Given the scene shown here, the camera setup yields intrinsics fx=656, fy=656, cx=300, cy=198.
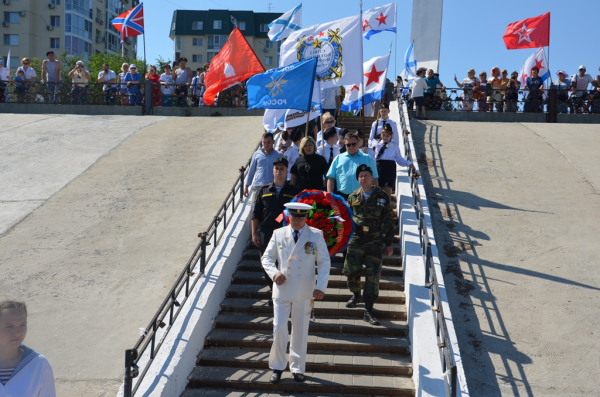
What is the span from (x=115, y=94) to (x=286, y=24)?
962cm

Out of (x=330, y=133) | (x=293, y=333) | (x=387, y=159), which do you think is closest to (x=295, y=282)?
(x=293, y=333)

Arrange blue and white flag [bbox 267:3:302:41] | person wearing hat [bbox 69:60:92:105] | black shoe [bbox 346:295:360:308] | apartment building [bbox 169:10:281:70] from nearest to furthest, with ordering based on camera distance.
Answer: black shoe [bbox 346:295:360:308] < blue and white flag [bbox 267:3:302:41] < person wearing hat [bbox 69:60:92:105] < apartment building [bbox 169:10:281:70]

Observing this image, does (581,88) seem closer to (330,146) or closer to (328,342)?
(330,146)

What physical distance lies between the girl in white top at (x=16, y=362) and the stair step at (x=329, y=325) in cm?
473

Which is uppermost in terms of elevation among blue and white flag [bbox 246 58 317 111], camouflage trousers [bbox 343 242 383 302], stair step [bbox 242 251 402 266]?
blue and white flag [bbox 246 58 317 111]

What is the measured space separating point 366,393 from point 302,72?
5677 mm

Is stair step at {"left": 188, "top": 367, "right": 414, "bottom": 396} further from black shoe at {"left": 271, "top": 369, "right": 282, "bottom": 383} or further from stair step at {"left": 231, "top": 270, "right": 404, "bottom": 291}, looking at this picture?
stair step at {"left": 231, "top": 270, "right": 404, "bottom": 291}

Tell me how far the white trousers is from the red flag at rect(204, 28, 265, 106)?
300 inches

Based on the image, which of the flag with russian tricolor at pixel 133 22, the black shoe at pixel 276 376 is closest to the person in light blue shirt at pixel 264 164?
the black shoe at pixel 276 376

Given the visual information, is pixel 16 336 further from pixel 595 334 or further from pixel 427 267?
pixel 595 334

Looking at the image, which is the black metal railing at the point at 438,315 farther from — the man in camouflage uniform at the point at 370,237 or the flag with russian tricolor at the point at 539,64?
the flag with russian tricolor at the point at 539,64

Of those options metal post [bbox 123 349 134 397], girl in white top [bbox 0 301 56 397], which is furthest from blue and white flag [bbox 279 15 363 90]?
girl in white top [bbox 0 301 56 397]

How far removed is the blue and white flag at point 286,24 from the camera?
17002 mm

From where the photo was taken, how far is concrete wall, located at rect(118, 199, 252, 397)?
705 cm
